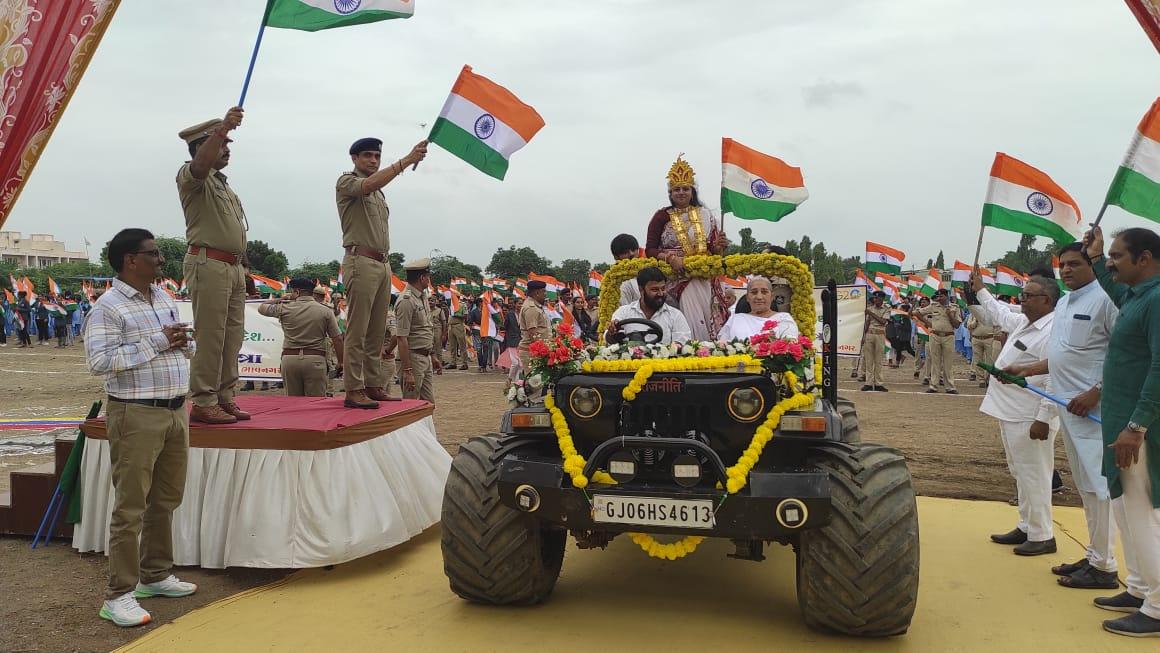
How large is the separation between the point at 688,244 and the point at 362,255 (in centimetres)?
258

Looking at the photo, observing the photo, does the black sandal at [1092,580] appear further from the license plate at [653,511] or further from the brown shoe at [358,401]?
the brown shoe at [358,401]

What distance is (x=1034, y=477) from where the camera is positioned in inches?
211

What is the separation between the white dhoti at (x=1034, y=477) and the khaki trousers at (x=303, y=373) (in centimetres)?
657

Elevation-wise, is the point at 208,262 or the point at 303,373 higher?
the point at 208,262

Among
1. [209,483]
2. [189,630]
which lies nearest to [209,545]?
[209,483]

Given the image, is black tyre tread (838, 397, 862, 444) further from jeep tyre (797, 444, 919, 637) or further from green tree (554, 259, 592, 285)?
green tree (554, 259, 592, 285)

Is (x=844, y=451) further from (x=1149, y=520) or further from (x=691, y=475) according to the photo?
(x=1149, y=520)

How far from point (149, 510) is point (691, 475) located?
3135 mm

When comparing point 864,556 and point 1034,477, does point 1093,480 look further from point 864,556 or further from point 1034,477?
point 864,556

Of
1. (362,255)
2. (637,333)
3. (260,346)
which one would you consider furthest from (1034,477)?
(260,346)

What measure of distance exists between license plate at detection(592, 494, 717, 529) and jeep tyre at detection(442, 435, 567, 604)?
0.52 meters

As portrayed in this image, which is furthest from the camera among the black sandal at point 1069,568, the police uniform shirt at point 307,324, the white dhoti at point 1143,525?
the police uniform shirt at point 307,324

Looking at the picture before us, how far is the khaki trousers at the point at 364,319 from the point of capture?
5.85 meters

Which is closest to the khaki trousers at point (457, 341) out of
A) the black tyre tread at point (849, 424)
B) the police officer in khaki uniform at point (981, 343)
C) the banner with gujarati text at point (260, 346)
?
the banner with gujarati text at point (260, 346)
